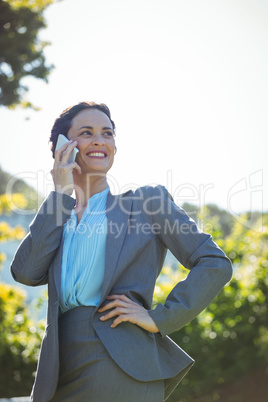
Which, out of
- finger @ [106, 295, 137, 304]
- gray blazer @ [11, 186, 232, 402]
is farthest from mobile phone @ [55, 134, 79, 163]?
finger @ [106, 295, 137, 304]

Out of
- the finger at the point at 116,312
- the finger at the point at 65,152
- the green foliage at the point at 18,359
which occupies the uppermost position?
the finger at the point at 65,152

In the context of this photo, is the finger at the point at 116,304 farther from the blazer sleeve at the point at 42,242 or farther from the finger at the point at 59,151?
the finger at the point at 59,151

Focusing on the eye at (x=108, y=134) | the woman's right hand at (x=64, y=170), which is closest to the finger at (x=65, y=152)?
the woman's right hand at (x=64, y=170)

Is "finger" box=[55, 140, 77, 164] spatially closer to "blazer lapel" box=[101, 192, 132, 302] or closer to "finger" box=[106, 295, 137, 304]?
"blazer lapel" box=[101, 192, 132, 302]

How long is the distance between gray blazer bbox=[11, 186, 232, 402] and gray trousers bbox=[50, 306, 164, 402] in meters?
0.05

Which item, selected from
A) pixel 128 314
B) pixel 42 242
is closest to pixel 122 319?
pixel 128 314

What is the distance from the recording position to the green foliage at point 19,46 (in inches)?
191

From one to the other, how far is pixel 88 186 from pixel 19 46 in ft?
Answer: 10.1

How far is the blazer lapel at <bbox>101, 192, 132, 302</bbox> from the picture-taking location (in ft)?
6.44

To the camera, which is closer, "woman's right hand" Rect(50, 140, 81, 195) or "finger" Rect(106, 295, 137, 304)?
"finger" Rect(106, 295, 137, 304)

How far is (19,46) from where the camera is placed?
4.86 metres

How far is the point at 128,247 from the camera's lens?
6.75 feet

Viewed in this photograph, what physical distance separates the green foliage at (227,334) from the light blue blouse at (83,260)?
3.08m

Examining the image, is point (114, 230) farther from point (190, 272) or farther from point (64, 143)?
point (64, 143)
